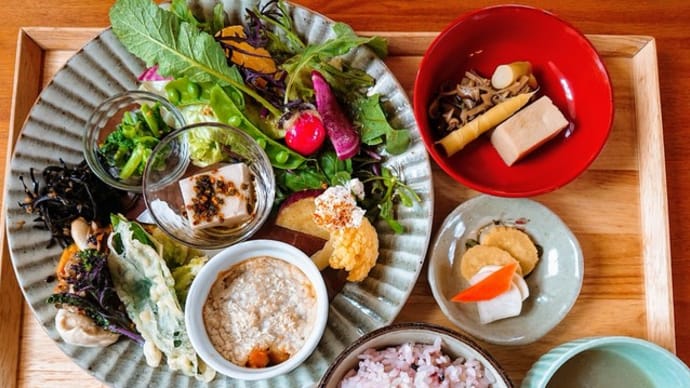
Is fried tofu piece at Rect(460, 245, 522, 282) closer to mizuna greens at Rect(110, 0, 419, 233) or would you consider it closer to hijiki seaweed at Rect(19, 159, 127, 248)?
mizuna greens at Rect(110, 0, 419, 233)

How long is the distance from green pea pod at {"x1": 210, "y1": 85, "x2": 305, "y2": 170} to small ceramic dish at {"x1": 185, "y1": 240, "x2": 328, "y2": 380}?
22 centimetres

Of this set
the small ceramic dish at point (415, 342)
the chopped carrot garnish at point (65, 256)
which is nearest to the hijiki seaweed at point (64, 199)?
the chopped carrot garnish at point (65, 256)

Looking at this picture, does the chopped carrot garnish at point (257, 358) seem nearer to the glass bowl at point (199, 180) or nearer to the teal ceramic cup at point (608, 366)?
the glass bowl at point (199, 180)

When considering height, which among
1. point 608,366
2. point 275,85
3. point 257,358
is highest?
point 275,85

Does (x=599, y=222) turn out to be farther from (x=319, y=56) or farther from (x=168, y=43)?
(x=168, y=43)

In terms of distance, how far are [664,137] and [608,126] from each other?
32cm

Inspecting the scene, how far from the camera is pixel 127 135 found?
5.70 feet

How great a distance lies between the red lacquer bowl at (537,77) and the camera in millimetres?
1671

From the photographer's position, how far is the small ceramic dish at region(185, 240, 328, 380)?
1.57 meters

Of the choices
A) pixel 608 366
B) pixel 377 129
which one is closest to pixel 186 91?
pixel 377 129

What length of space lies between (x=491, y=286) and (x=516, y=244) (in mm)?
149

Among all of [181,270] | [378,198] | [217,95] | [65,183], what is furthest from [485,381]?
[65,183]

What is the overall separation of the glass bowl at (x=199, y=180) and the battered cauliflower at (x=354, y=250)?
0.20 meters

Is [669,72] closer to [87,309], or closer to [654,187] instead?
[654,187]
